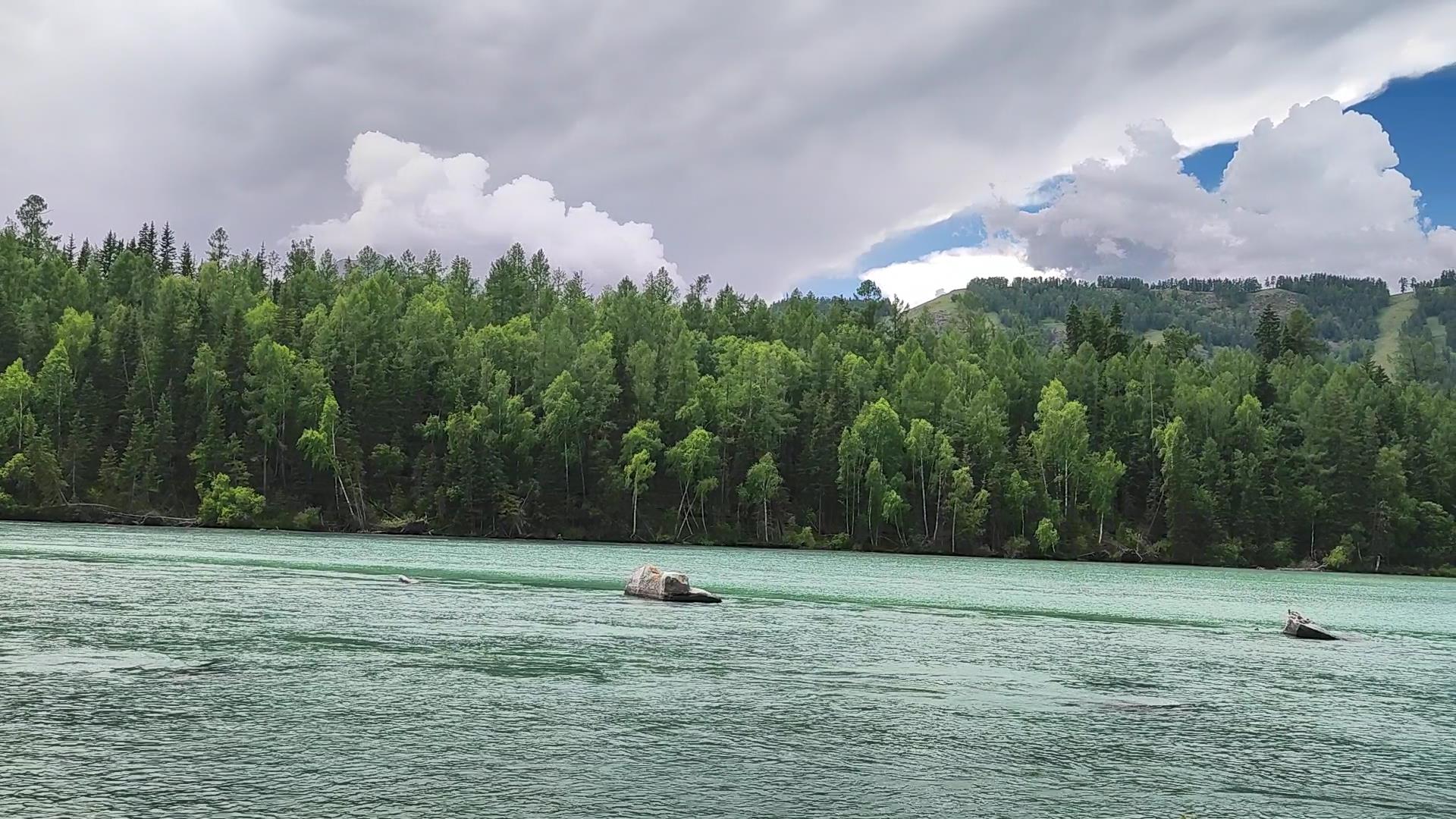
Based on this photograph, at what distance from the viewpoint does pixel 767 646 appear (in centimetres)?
3475

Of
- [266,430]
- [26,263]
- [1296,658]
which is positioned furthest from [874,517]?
[26,263]

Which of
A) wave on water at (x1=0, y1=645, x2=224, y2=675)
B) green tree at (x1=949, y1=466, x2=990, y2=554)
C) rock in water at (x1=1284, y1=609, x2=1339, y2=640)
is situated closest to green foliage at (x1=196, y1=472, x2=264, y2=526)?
green tree at (x1=949, y1=466, x2=990, y2=554)

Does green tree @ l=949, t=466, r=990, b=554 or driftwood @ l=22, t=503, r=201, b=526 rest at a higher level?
green tree @ l=949, t=466, r=990, b=554

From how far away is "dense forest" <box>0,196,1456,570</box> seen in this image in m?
140

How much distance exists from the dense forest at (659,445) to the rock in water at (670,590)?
88119 millimetres

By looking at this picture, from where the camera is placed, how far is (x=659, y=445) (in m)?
145

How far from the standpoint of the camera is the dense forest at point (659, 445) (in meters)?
140

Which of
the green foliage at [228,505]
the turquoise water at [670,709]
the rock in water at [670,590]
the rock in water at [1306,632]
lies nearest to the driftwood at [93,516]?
the green foliage at [228,505]

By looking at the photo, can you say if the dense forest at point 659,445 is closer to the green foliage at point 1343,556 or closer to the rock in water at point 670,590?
the green foliage at point 1343,556

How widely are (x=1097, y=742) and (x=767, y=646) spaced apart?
14357mm

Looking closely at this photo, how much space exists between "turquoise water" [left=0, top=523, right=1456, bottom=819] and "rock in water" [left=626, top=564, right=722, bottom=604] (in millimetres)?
1385

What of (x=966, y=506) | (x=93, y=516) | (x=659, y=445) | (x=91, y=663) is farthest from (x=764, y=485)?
(x=91, y=663)

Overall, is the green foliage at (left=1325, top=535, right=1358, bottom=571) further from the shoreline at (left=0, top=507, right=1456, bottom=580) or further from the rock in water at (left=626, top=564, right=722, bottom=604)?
the rock in water at (left=626, top=564, right=722, bottom=604)

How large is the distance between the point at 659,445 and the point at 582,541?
17.1 m
